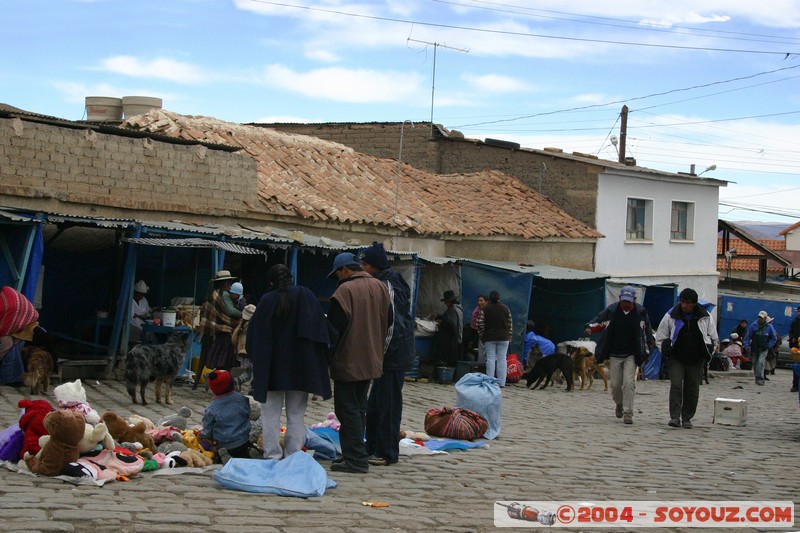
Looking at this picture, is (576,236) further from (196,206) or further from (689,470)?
(689,470)

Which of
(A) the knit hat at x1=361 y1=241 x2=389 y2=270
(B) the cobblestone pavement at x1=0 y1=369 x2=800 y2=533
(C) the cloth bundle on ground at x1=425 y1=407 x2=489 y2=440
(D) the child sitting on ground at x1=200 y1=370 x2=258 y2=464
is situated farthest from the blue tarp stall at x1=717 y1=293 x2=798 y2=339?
(D) the child sitting on ground at x1=200 y1=370 x2=258 y2=464

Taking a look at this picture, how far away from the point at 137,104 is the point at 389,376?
1597cm

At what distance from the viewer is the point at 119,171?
53.8ft

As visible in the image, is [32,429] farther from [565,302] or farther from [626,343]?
[565,302]

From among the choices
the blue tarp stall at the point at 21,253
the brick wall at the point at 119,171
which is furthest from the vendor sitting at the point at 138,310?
the blue tarp stall at the point at 21,253

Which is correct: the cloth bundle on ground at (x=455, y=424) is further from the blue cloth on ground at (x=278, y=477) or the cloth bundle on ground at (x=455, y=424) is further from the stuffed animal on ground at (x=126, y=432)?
the stuffed animal on ground at (x=126, y=432)

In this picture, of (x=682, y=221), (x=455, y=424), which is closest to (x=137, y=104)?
(x=455, y=424)

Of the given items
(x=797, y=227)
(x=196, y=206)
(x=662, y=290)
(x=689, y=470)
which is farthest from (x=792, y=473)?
(x=797, y=227)

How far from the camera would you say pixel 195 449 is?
8180mm

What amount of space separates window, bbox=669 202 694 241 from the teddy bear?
27.1m

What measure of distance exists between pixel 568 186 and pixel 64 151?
16723 mm

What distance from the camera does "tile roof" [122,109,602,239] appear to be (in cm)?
2058

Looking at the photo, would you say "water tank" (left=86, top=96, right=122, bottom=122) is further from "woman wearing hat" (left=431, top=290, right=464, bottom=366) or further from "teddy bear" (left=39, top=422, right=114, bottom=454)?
"teddy bear" (left=39, top=422, right=114, bottom=454)

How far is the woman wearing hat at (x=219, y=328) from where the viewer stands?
43.0ft
